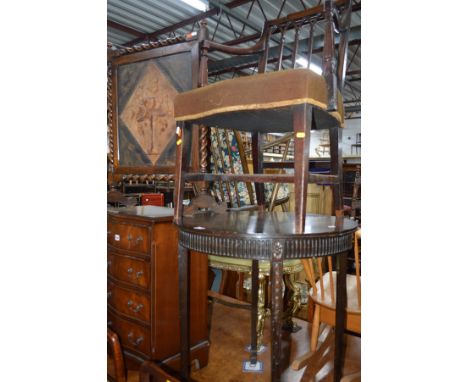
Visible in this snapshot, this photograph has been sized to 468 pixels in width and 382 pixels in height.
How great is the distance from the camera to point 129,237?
171 cm

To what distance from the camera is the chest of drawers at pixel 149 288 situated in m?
1.64

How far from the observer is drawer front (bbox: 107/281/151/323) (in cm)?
167

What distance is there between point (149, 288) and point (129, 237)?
264mm

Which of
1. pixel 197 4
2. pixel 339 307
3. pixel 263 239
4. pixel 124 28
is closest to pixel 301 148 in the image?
pixel 263 239

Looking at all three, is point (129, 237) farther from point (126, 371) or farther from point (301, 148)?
point (301, 148)

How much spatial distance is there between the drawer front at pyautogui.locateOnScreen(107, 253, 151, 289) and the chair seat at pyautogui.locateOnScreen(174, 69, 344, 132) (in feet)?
2.75

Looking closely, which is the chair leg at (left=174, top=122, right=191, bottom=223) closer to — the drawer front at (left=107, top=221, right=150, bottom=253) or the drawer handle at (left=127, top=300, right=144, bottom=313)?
the drawer front at (left=107, top=221, right=150, bottom=253)

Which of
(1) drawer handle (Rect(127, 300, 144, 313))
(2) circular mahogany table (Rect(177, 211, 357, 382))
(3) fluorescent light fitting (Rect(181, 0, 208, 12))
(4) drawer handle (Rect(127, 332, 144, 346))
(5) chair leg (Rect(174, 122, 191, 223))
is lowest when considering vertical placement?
(4) drawer handle (Rect(127, 332, 144, 346))

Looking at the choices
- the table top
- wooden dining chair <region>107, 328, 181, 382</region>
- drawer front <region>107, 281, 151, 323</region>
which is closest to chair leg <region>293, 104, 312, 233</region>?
the table top

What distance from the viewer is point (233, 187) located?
2602 mm

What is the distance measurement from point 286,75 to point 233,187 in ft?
5.71

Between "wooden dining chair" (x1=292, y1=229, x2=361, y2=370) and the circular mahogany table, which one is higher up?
the circular mahogany table

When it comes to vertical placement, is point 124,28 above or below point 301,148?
above
